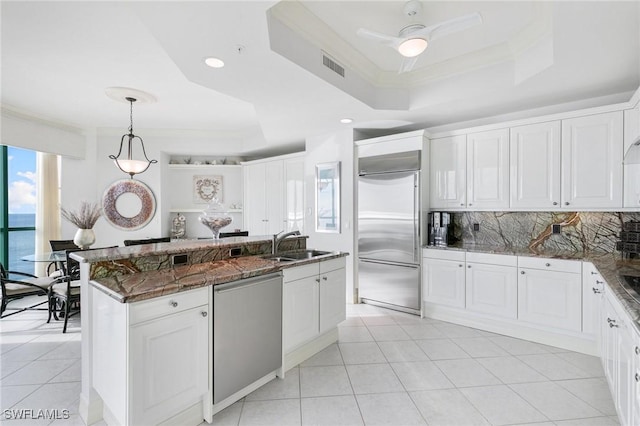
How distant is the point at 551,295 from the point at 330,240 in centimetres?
275

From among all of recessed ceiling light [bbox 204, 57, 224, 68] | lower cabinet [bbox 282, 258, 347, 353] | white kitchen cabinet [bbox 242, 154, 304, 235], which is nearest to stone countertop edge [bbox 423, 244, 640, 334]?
lower cabinet [bbox 282, 258, 347, 353]

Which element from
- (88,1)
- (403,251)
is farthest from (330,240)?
(88,1)

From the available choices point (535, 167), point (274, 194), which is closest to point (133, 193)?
point (274, 194)

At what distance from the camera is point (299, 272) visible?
265cm

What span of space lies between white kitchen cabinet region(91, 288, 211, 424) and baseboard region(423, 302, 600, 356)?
9.59ft

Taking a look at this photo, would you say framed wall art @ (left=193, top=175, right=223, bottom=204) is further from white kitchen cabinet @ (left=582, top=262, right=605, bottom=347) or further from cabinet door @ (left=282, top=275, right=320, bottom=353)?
white kitchen cabinet @ (left=582, top=262, right=605, bottom=347)

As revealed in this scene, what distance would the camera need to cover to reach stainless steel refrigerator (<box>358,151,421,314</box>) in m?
3.91

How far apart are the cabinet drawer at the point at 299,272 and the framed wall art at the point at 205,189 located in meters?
4.11

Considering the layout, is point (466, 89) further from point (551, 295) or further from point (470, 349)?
point (470, 349)

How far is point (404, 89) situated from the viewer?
11.8 feet

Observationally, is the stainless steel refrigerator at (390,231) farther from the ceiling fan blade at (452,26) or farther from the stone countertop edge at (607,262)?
the ceiling fan blade at (452,26)

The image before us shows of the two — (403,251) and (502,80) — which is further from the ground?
(502,80)

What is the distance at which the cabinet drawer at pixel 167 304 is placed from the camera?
162 cm

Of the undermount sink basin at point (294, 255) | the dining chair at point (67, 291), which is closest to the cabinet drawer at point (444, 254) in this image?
the undermount sink basin at point (294, 255)
